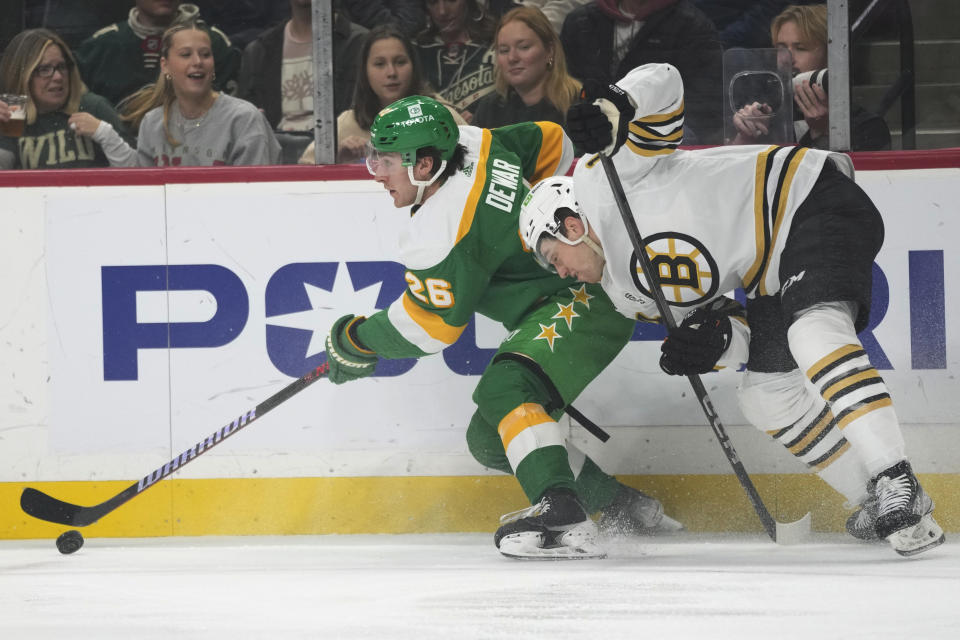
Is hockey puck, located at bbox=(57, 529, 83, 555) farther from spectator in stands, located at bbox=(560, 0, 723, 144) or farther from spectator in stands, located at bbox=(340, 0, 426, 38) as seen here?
spectator in stands, located at bbox=(560, 0, 723, 144)

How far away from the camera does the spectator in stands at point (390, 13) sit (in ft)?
11.1

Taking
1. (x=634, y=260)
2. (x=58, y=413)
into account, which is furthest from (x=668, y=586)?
(x=58, y=413)

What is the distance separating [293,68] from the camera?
341 cm

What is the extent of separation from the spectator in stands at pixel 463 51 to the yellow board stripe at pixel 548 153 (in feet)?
1.08

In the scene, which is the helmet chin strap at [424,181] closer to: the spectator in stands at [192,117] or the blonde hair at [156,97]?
the spectator in stands at [192,117]

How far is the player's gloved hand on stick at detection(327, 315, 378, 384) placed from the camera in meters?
2.96

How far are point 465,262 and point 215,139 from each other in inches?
40.6

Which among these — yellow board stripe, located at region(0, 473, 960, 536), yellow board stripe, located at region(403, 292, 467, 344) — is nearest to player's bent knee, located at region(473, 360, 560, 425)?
yellow board stripe, located at region(403, 292, 467, 344)

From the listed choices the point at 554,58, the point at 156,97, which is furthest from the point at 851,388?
the point at 156,97

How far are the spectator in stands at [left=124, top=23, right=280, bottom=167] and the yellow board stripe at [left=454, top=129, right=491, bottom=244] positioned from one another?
0.75 metres

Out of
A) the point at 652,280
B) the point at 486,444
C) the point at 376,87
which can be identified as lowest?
the point at 486,444

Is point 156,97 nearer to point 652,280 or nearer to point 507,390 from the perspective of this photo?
point 507,390

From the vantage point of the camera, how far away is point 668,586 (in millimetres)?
2129

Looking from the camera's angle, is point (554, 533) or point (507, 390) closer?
point (554, 533)
